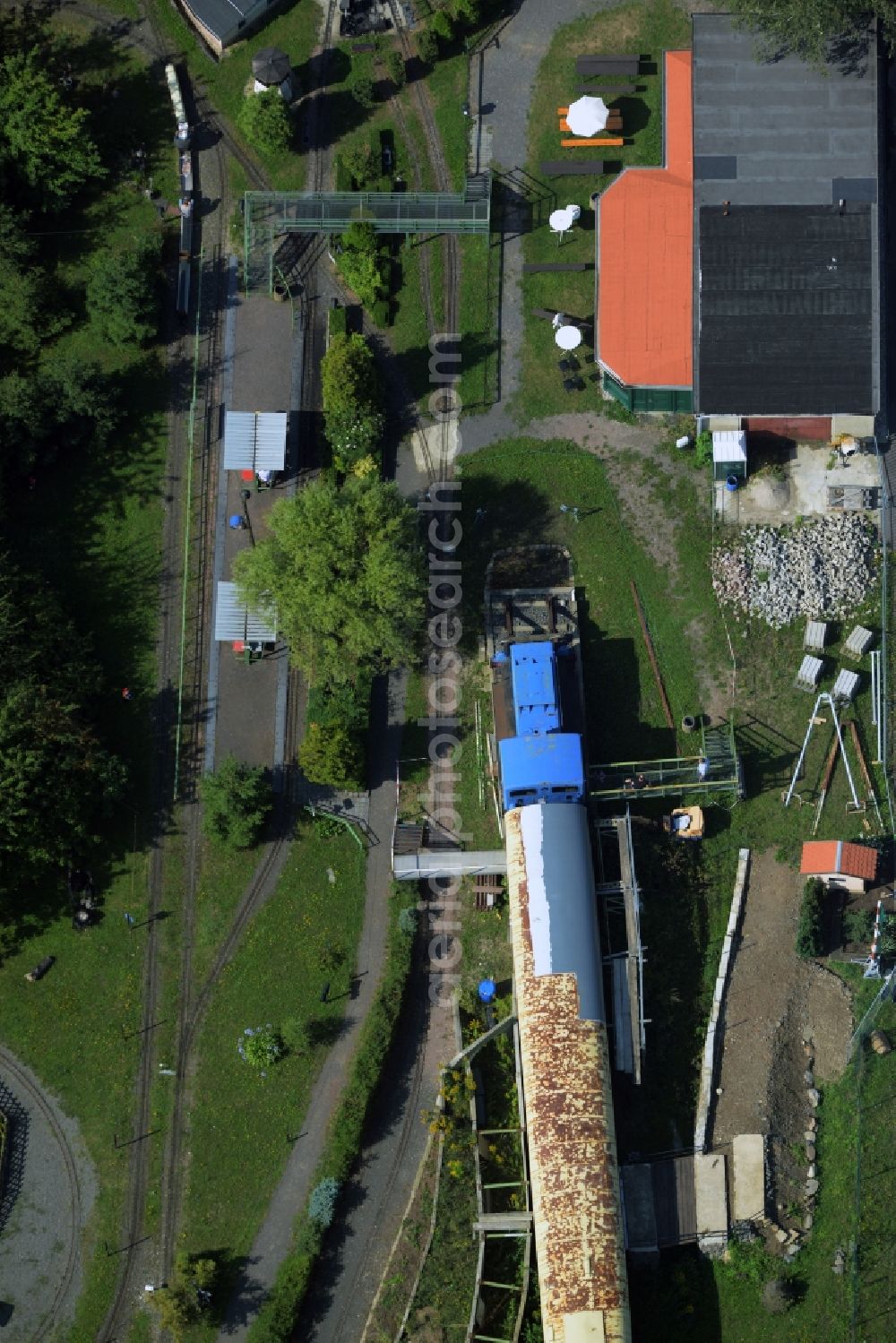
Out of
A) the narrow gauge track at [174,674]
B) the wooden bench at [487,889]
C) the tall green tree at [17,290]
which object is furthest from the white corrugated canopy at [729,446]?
the tall green tree at [17,290]

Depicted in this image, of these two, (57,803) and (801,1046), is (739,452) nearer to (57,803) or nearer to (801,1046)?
(801,1046)

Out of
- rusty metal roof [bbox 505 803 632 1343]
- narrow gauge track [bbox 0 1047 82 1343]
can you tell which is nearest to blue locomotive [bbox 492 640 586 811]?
rusty metal roof [bbox 505 803 632 1343]

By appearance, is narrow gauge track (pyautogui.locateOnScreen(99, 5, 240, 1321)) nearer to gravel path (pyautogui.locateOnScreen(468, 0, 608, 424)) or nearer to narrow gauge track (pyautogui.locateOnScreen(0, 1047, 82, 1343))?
narrow gauge track (pyautogui.locateOnScreen(0, 1047, 82, 1343))

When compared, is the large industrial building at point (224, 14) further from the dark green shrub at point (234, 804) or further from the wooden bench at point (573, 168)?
the dark green shrub at point (234, 804)

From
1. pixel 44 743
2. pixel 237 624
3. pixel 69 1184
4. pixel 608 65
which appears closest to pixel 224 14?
pixel 608 65

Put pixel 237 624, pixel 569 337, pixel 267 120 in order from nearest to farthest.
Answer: pixel 237 624, pixel 569 337, pixel 267 120

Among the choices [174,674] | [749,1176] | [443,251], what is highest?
[443,251]

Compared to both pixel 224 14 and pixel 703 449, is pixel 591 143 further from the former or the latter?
pixel 224 14

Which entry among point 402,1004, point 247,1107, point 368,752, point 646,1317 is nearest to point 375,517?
point 368,752
